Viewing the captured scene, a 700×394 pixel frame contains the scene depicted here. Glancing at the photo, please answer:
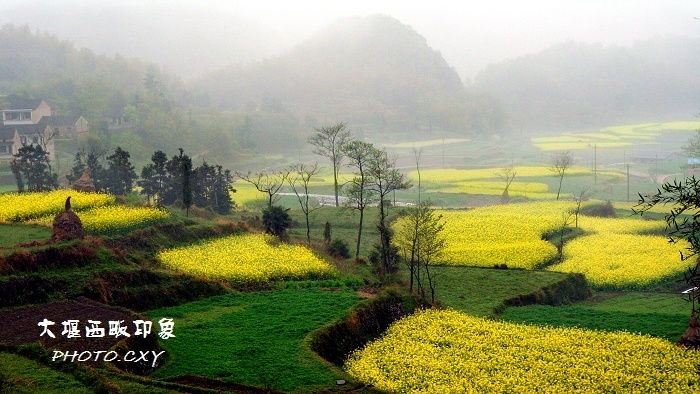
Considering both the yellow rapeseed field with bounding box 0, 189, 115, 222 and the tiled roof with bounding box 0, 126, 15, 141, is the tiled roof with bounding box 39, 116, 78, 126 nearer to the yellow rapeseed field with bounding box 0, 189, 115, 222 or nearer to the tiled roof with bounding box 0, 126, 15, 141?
the tiled roof with bounding box 0, 126, 15, 141

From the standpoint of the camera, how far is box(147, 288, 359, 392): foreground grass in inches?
696

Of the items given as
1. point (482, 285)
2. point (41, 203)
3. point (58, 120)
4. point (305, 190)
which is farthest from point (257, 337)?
point (58, 120)

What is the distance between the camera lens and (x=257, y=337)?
20.6 metres

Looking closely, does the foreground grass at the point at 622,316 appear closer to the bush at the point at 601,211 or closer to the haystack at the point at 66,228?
the haystack at the point at 66,228

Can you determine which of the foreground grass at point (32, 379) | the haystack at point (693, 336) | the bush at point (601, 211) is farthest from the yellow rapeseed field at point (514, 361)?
the bush at point (601, 211)

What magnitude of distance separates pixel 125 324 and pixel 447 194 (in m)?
55.8

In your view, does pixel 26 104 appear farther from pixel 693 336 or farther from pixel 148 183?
pixel 693 336

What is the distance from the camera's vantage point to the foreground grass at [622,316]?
24391 mm

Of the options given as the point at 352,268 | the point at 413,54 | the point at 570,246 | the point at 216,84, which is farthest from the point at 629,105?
the point at 352,268

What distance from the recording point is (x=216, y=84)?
16288cm

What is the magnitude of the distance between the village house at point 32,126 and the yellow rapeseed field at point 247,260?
43.6 metres

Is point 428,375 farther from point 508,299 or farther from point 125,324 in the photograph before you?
point 508,299

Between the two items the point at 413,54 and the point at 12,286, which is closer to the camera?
the point at 12,286

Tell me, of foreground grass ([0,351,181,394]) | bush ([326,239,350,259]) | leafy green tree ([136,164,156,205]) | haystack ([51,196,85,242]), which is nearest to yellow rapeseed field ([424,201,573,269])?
bush ([326,239,350,259])
